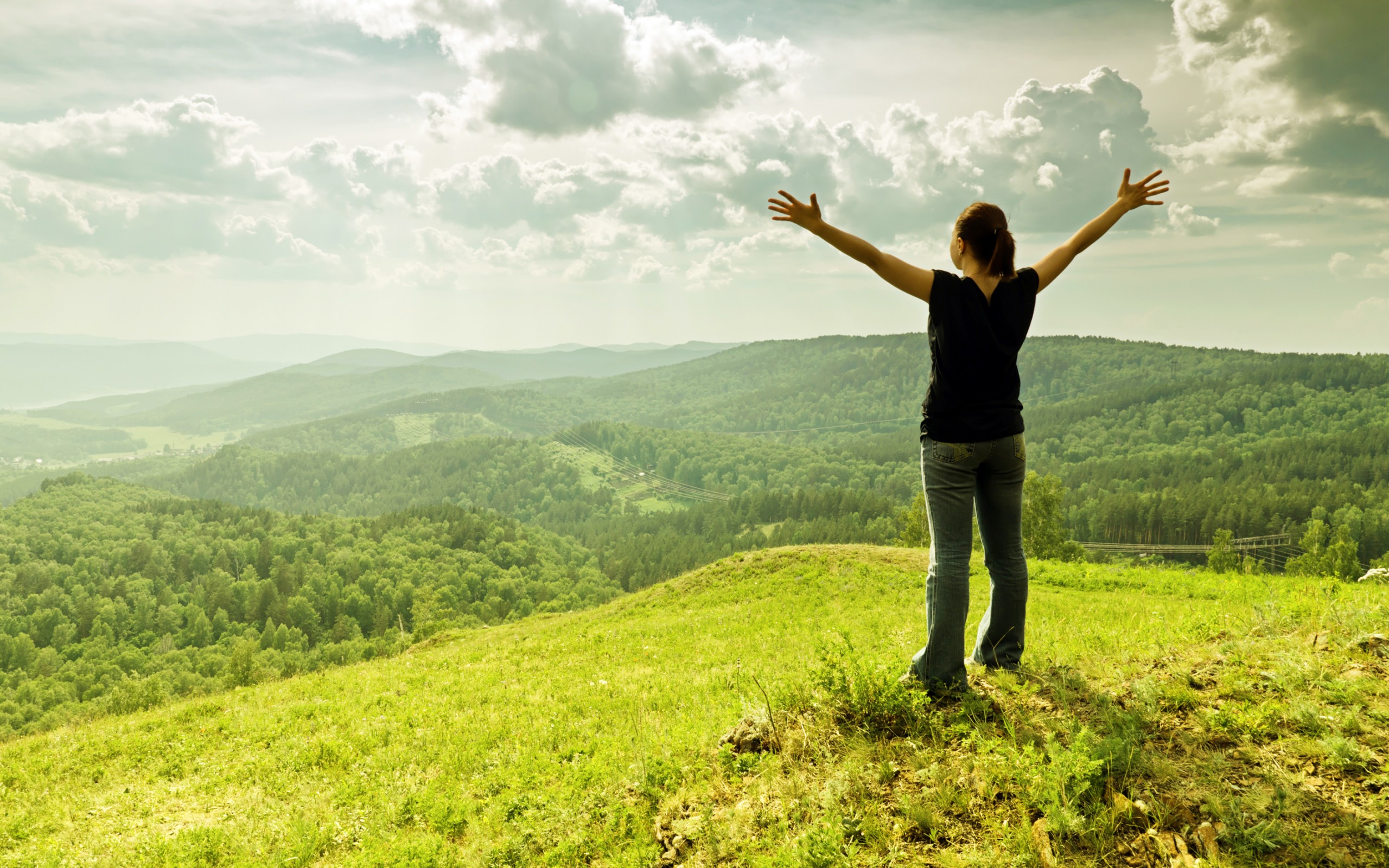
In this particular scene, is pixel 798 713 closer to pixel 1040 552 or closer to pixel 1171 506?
pixel 1040 552

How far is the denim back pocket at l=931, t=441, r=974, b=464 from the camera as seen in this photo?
4.91 meters

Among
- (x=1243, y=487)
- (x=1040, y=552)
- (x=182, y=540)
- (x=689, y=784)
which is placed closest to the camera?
(x=689, y=784)

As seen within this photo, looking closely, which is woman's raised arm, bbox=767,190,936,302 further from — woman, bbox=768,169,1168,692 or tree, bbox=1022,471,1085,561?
tree, bbox=1022,471,1085,561

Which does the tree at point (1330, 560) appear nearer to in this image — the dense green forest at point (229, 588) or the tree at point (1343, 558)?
the tree at point (1343, 558)

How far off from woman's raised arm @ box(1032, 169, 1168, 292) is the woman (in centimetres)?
2

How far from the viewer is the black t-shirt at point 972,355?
4.82 meters

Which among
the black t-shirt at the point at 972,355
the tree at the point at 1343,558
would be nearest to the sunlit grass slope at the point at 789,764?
the black t-shirt at the point at 972,355

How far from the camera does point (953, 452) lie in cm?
Result: 494

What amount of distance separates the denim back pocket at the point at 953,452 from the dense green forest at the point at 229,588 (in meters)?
66.9

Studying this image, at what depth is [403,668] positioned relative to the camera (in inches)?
644

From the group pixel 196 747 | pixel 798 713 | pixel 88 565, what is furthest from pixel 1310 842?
pixel 88 565

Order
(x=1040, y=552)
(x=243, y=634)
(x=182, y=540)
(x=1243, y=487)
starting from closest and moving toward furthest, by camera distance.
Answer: (x=1040, y=552) → (x=243, y=634) → (x=1243, y=487) → (x=182, y=540)

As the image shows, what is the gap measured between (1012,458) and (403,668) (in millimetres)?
16054

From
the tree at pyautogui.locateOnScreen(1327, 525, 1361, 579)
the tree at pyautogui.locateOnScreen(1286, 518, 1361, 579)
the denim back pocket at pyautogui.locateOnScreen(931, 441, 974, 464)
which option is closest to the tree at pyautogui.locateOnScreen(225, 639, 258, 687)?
the denim back pocket at pyautogui.locateOnScreen(931, 441, 974, 464)
